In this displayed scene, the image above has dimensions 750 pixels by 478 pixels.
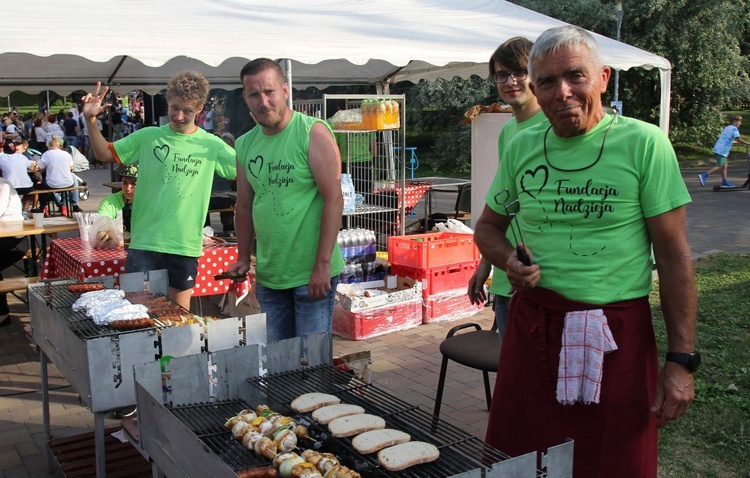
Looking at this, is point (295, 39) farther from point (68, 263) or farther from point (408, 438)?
point (408, 438)

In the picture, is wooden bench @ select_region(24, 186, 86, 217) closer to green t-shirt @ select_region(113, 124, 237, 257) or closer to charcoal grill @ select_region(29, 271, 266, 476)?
green t-shirt @ select_region(113, 124, 237, 257)

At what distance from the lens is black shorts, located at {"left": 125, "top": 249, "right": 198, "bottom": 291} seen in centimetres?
432

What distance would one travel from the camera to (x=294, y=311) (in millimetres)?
3559

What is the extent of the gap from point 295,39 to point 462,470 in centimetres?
505

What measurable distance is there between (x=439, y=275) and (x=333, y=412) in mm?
4575

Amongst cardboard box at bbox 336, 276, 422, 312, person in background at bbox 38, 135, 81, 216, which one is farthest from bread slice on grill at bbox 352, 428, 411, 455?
person in background at bbox 38, 135, 81, 216

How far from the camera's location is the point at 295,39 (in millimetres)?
Answer: 6359

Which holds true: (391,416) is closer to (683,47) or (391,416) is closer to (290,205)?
(290,205)

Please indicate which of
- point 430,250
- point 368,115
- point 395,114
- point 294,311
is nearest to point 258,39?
point 368,115

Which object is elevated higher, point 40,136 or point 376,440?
point 40,136

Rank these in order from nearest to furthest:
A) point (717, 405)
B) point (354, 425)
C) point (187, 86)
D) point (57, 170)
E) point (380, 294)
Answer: point (354, 425), point (187, 86), point (717, 405), point (380, 294), point (57, 170)

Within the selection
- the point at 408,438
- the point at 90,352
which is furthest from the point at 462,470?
the point at 90,352

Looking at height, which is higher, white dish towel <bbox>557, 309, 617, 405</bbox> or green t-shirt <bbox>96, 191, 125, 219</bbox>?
green t-shirt <bbox>96, 191, 125, 219</bbox>

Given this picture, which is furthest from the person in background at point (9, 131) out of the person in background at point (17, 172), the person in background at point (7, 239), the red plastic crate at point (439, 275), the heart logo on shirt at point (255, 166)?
the heart logo on shirt at point (255, 166)
